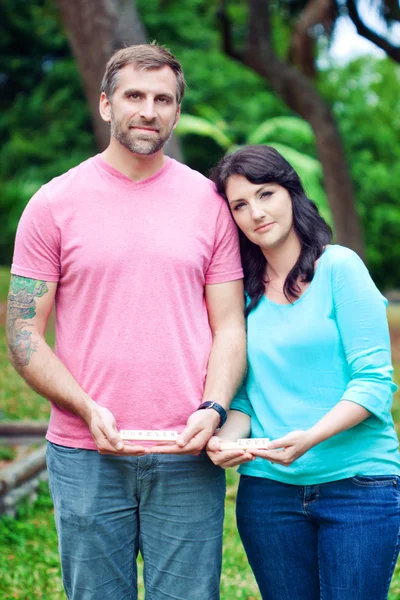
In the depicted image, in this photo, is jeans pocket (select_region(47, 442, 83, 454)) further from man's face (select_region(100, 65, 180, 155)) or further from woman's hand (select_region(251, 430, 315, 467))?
man's face (select_region(100, 65, 180, 155))

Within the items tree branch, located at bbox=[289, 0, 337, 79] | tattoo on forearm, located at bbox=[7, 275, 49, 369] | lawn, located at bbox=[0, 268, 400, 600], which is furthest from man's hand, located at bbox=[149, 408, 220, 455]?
tree branch, located at bbox=[289, 0, 337, 79]

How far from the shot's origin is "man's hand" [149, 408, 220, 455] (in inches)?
101

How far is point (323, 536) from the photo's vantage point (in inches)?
102

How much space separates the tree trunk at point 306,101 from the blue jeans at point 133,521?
928cm

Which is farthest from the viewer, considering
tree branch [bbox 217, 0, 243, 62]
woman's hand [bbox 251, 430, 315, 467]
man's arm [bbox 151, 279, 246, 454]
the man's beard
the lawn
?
tree branch [bbox 217, 0, 243, 62]

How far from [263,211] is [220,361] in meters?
0.54

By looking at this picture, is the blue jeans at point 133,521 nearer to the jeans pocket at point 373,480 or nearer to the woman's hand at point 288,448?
the woman's hand at point 288,448

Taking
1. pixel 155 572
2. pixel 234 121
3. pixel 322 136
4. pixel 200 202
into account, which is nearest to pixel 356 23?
pixel 322 136


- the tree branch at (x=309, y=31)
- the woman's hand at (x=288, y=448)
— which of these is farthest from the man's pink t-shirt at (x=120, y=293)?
the tree branch at (x=309, y=31)

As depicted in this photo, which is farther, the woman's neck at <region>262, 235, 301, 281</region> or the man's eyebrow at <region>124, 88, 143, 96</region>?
the woman's neck at <region>262, 235, 301, 281</region>

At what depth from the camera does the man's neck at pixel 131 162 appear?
2.77m

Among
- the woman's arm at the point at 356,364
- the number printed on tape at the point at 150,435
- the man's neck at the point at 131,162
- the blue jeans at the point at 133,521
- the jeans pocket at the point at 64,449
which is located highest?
the man's neck at the point at 131,162

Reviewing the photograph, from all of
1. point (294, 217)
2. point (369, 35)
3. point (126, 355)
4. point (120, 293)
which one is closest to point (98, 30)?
point (294, 217)

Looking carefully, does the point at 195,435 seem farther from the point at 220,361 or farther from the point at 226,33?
the point at 226,33
